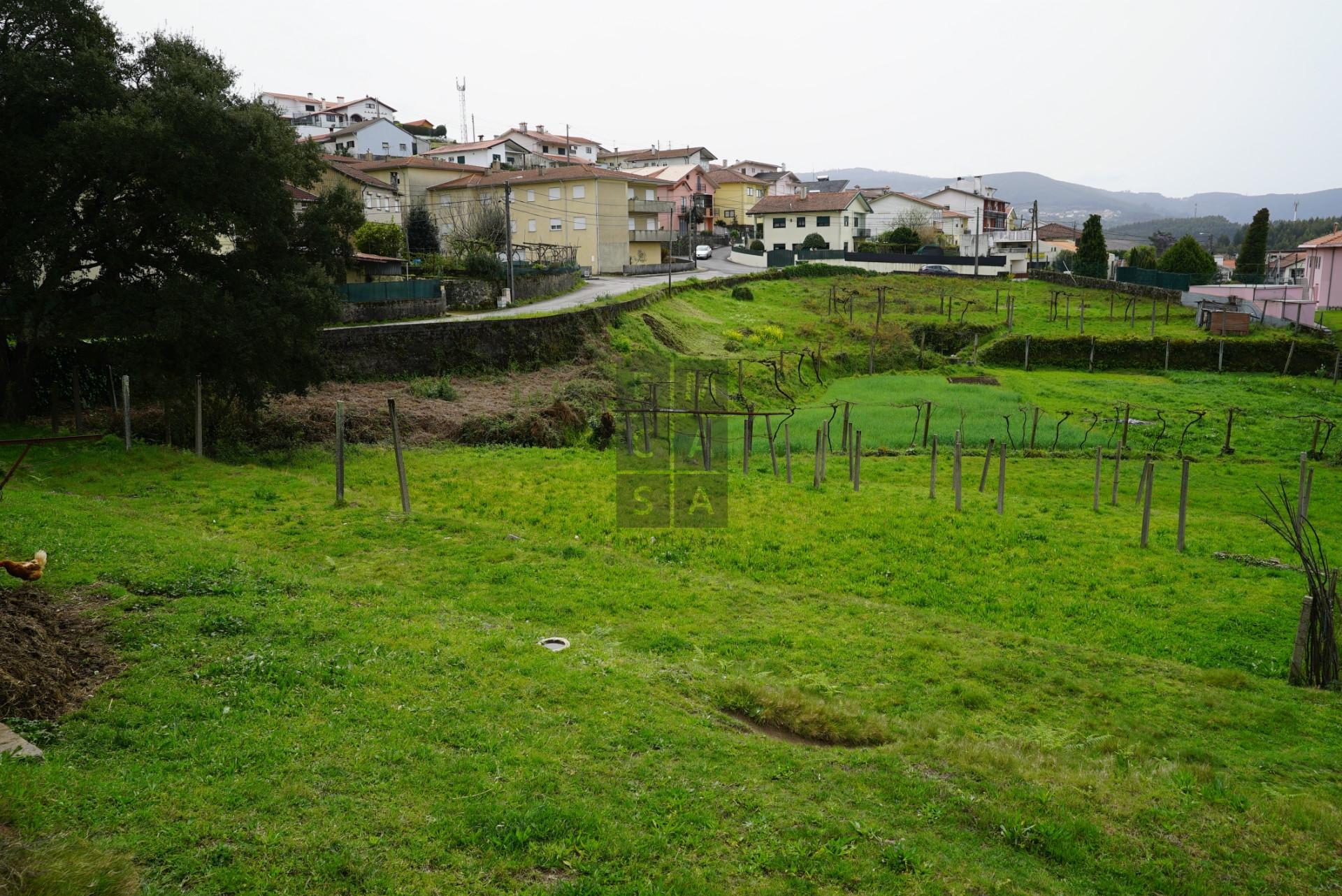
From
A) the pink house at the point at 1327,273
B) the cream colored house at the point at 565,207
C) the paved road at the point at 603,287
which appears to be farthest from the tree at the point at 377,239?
the pink house at the point at 1327,273

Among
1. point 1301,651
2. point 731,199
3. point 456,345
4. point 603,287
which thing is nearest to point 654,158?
point 731,199

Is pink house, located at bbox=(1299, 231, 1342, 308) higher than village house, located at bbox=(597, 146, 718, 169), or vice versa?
village house, located at bbox=(597, 146, 718, 169)

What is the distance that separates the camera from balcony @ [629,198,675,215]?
218ft

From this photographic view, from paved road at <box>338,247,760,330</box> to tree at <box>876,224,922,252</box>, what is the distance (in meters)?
14.1

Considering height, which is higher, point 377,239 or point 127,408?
point 377,239

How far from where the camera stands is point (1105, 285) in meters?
64.0

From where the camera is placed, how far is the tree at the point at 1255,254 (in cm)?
6506

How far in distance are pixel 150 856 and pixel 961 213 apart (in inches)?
4111

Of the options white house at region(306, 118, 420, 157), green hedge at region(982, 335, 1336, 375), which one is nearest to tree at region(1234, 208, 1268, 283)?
green hedge at region(982, 335, 1336, 375)

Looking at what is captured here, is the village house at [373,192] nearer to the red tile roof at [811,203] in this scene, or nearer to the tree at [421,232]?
the tree at [421,232]

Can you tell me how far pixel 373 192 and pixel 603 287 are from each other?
18285mm

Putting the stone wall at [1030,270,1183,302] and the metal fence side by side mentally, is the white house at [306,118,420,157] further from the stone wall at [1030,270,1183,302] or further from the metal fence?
the metal fence

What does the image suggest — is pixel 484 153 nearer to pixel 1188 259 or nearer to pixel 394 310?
pixel 394 310

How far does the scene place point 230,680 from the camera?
888cm
